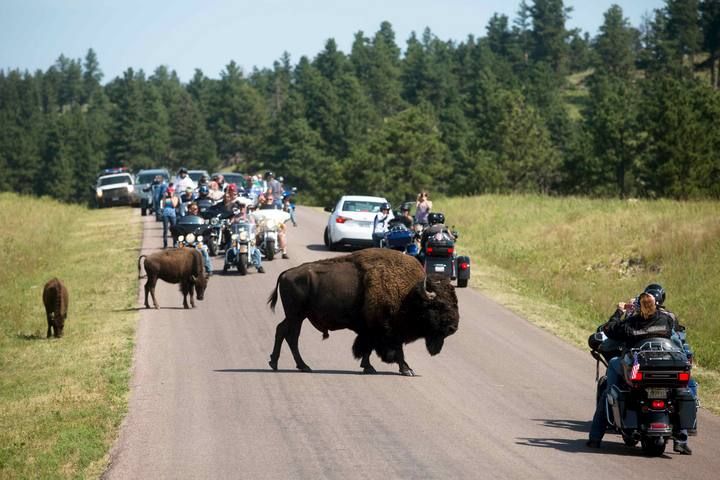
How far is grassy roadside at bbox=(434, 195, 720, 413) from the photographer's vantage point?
919 inches

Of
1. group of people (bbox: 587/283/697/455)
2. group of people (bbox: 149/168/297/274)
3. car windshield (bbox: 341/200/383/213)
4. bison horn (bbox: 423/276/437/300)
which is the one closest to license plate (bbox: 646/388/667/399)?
group of people (bbox: 587/283/697/455)

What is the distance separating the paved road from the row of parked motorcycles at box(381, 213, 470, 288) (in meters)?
4.08

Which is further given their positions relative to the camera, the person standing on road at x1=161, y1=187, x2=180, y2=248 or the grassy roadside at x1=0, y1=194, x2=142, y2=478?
the person standing on road at x1=161, y1=187, x2=180, y2=248

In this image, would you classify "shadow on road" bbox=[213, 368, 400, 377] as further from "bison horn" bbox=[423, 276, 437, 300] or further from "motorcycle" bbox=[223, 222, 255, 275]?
"motorcycle" bbox=[223, 222, 255, 275]

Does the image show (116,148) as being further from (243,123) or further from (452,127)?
(452,127)

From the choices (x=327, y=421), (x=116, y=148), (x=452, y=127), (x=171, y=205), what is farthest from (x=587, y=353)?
(x=116, y=148)

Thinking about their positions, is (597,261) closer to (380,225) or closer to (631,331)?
(380,225)

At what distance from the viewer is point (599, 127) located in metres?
79.2

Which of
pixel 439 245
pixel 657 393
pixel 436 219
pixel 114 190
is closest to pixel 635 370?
pixel 657 393

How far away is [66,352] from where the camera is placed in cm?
1938

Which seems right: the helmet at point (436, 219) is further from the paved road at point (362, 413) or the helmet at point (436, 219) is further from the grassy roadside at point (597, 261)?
the paved road at point (362, 413)

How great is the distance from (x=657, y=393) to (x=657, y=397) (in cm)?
4

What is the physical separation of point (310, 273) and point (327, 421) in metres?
3.83

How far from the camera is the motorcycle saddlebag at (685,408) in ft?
36.9
